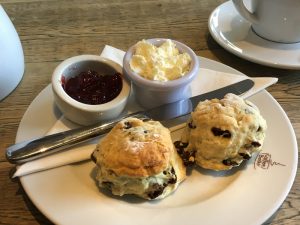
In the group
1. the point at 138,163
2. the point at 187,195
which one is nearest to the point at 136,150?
the point at 138,163

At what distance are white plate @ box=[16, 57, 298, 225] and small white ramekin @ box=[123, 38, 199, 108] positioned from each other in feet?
0.76

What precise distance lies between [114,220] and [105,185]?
0.08 meters

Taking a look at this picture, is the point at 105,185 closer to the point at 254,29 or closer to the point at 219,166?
the point at 219,166

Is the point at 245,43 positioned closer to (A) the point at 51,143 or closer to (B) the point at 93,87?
(B) the point at 93,87

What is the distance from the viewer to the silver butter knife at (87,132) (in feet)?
3.13

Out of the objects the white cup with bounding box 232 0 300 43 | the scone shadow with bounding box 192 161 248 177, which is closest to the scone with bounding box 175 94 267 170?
the scone shadow with bounding box 192 161 248 177

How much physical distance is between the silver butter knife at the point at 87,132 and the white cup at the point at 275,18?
13.0 inches

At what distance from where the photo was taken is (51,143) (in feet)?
3.25

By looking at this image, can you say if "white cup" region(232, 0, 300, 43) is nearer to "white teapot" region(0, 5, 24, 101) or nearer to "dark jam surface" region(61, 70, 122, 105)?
"dark jam surface" region(61, 70, 122, 105)

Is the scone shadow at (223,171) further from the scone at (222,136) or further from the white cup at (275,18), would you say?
the white cup at (275,18)

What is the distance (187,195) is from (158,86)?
0.98 ft

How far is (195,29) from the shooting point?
158 centimetres

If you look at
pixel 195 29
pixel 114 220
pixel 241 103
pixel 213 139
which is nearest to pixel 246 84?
pixel 241 103

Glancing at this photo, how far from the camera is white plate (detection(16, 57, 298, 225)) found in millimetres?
874
